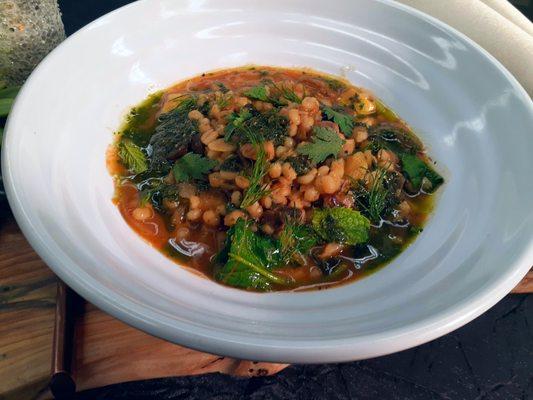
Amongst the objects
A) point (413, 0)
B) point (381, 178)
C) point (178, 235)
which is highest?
point (413, 0)

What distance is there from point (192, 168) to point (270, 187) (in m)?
0.48

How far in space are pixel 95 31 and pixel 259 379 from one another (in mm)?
2240

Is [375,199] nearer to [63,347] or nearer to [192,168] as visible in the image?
[192,168]

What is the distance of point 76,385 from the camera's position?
248 cm

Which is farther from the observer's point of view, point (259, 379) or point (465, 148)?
point (465, 148)

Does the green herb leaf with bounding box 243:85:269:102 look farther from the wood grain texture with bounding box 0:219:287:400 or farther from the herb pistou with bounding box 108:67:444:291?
the wood grain texture with bounding box 0:219:287:400

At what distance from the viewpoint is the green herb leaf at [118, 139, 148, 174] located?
126 inches

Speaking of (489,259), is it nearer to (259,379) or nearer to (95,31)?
(259,379)

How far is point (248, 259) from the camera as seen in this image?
2.64 m

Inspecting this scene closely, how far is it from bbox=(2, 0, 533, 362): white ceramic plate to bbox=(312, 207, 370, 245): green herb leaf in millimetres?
247

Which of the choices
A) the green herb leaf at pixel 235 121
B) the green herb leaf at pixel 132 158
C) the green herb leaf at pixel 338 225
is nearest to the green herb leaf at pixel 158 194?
the green herb leaf at pixel 132 158

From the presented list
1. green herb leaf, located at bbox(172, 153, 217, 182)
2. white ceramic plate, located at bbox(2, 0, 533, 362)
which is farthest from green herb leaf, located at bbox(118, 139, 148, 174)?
green herb leaf, located at bbox(172, 153, 217, 182)

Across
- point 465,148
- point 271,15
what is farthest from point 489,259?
point 271,15

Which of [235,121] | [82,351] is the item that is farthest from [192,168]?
[82,351]
